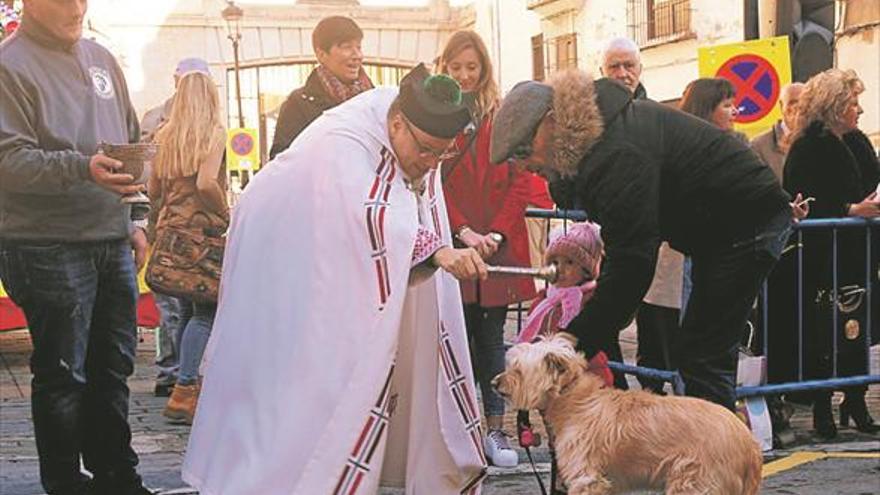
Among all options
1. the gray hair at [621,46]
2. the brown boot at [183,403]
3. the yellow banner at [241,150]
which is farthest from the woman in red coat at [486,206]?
the yellow banner at [241,150]

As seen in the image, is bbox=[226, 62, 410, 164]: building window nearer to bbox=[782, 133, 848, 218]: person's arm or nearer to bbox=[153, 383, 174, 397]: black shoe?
bbox=[153, 383, 174, 397]: black shoe

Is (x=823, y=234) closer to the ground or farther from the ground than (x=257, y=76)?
closer to the ground

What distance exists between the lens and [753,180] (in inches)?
184

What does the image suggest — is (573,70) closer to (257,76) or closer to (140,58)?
(140,58)

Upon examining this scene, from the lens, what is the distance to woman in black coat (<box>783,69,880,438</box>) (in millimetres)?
6828

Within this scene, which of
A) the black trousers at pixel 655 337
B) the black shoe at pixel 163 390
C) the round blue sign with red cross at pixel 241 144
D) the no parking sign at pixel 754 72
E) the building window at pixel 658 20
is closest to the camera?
the black trousers at pixel 655 337

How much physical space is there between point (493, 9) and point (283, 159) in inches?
1022

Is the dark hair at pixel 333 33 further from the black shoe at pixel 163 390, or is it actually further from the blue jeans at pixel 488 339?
the black shoe at pixel 163 390

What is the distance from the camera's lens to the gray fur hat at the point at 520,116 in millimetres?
4141

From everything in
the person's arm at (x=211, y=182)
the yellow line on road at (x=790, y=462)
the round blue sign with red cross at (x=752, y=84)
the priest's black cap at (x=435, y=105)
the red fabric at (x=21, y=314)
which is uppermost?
the round blue sign with red cross at (x=752, y=84)

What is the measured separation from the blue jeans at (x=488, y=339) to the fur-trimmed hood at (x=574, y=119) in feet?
7.36

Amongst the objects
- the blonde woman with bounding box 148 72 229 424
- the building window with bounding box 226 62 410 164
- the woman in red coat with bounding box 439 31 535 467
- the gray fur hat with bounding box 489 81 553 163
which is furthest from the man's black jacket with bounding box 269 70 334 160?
the building window with bounding box 226 62 410 164

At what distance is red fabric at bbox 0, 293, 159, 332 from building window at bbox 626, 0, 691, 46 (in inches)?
600

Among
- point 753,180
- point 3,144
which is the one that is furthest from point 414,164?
point 3,144
